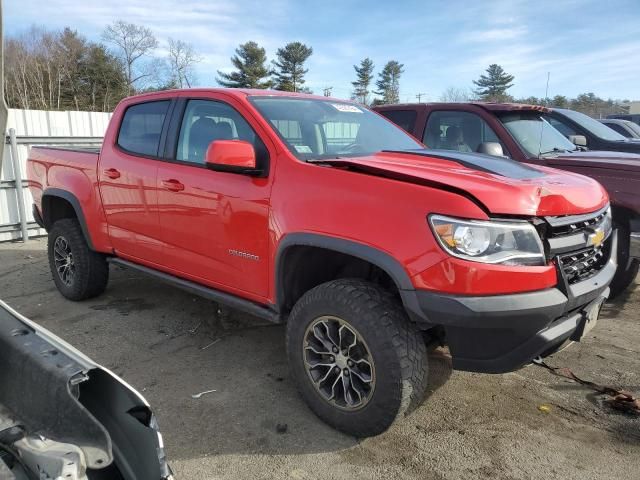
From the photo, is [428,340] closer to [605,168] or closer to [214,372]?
[214,372]

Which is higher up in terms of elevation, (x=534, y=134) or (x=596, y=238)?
(x=534, y=134)

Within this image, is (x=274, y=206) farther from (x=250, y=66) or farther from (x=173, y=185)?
(x=250, y=66)

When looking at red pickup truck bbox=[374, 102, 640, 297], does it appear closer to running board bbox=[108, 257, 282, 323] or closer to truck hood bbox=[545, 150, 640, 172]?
truck hood bbox=[545, 150, 640, 172]

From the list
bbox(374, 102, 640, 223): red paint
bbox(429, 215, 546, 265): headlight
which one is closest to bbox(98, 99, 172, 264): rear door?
bbox(429, 215, 546, 265): headlight

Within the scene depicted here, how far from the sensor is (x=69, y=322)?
4527 millimetres

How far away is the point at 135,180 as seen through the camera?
399 centimetres

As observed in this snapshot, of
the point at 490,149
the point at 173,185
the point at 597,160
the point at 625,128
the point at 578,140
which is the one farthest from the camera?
the point at 625,128

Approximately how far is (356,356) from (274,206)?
0.96 metres

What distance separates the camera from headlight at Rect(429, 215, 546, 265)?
2.32 metres

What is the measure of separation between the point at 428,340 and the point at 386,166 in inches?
39.3

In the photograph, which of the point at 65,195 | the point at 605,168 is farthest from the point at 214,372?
the point at 605,168

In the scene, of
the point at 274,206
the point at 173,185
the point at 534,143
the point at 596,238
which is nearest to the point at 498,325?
the point at 596,238

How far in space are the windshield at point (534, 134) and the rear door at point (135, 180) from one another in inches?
135

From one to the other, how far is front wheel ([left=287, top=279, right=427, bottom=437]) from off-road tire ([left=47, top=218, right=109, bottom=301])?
268 cm
